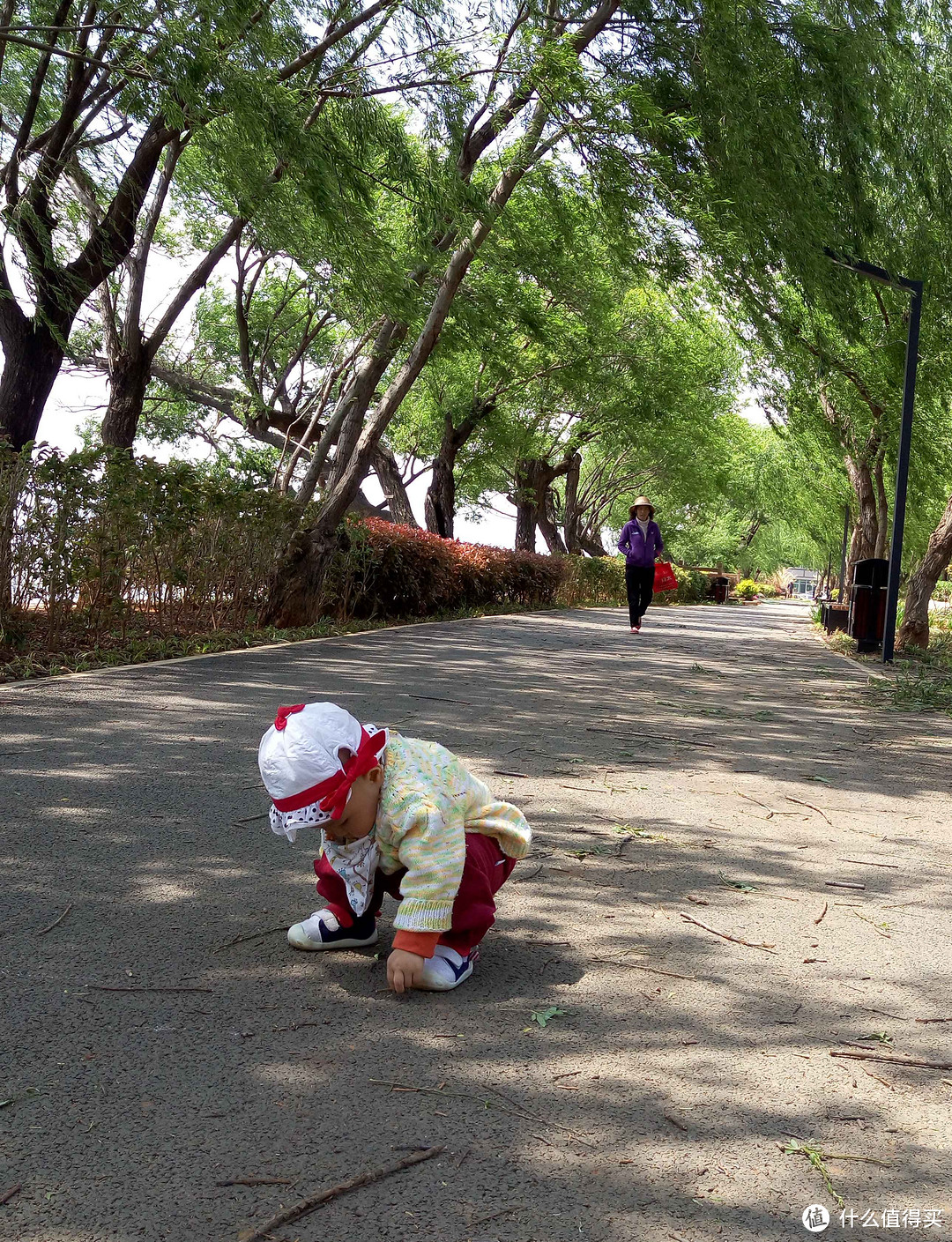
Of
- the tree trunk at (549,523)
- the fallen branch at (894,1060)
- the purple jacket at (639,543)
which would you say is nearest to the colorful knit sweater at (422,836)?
the fallen branch at (894,1060)

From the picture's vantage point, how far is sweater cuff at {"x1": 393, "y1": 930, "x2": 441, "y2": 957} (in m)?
2.78

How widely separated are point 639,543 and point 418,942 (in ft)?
47.7

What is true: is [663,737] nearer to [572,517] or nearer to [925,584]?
[925,584]

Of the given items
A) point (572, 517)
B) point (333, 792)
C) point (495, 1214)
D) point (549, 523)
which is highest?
point (572, 517)

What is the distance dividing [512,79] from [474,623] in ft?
28.6

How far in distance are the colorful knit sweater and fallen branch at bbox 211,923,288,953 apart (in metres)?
0.47

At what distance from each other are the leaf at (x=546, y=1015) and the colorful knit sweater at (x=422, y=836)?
309 millimetres

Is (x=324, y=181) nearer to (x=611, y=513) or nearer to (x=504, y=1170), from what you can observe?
(x=504, y=1170)

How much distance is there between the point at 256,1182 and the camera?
193 cm

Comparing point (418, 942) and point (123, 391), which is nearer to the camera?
point (418, 942)

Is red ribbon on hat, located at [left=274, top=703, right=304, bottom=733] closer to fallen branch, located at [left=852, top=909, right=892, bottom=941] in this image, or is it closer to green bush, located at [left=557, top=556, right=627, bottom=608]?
fallen branch, located at [left=852, top=909, right=892, bottom=941]

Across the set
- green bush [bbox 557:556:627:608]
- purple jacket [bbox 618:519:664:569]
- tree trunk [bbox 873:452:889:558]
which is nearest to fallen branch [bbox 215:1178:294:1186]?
purple jacket [bbox 618:519:664:569]

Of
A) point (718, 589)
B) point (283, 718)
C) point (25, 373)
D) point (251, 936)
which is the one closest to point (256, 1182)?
point (283, 718)

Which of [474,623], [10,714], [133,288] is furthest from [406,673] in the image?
[474,623]
